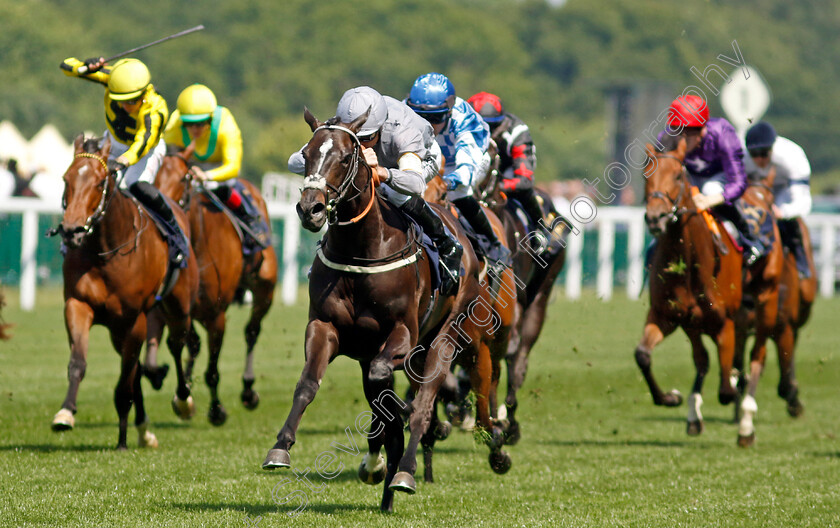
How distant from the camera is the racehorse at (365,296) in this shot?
5266mm

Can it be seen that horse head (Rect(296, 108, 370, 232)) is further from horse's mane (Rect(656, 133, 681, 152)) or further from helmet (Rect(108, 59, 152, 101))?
horse's mane (Rect(656, 133, 681, 152))

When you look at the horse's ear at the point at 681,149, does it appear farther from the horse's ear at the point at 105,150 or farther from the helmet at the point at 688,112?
the horse's ear at the point at 105,150

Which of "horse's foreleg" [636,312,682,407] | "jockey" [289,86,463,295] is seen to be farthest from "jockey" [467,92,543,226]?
"jockey" [289,86,463,295]

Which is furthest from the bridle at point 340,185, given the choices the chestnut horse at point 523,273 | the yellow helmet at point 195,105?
the yellow helmet at point 195,105

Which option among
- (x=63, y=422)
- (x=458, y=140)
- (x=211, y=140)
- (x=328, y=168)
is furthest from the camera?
(x=211, y=140)

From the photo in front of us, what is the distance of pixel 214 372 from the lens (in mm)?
9305

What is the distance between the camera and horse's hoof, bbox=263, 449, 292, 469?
5.09m

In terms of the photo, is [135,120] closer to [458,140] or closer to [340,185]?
[458,140]

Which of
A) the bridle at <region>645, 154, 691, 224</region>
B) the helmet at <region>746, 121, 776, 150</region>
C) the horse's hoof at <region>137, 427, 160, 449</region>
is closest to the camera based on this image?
the horse's hoof at <region>137, 427, 160, 449</region>

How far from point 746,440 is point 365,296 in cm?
432

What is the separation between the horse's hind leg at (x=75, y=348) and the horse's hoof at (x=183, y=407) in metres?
1.72

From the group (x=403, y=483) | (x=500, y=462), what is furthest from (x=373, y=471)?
(x=500, y=462)

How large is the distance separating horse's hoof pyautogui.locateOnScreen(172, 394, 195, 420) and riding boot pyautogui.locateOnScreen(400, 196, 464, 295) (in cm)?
335

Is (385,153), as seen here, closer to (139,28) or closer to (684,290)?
(684,290)
